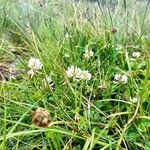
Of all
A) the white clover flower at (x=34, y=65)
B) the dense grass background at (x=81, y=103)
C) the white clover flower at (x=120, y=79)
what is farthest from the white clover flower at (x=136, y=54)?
the white clover flower at (x=34, y=65)

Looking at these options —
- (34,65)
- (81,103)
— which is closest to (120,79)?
(81,103)

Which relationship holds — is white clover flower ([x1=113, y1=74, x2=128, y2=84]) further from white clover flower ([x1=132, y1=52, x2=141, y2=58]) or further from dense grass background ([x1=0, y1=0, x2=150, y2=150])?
white clover flower ([x1=132, y1=52, x2=141, y2=58])

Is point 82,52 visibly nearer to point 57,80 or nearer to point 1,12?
point 57,80

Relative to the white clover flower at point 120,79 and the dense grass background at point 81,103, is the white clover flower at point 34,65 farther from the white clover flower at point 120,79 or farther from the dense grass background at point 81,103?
the white clover flower at point 120,79

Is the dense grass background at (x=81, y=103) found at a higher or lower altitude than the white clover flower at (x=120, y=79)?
lower

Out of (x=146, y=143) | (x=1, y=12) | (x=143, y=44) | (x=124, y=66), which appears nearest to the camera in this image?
(x=146, y=143)

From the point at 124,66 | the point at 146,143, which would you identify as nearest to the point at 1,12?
the point at 124,66

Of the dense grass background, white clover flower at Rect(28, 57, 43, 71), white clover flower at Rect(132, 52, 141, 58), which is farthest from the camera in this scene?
white clover flower at Rect(132, 52, 141, 58)

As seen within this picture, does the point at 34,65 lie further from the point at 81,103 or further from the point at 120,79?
the point at 120,79

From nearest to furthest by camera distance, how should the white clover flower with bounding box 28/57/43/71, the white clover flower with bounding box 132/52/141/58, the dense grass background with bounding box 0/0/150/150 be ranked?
the dense grass background with bounding box 0/0/150/150 < the white clover flower with bounding box 28/57/43/71 < the white clover flower with bounding box 132/52/141/58

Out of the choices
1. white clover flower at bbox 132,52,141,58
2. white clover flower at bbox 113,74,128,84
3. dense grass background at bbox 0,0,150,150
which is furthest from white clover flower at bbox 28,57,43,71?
white clover flower at bbox 132,52,141,58

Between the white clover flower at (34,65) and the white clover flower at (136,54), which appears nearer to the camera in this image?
the white clover flower at (34,65)
